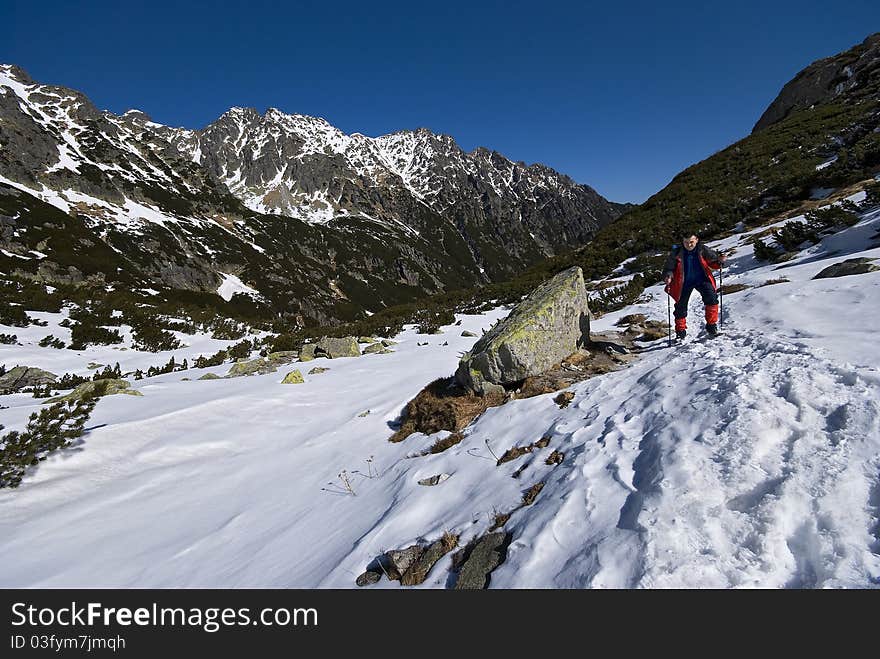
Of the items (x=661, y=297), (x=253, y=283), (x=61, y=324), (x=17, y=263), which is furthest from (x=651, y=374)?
(x=253, y=283)

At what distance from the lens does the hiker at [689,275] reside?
731 centimetres

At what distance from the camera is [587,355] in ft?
26.5

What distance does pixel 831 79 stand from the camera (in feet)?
125

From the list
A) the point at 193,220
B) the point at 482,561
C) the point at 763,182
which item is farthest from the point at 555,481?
the point at 193,220

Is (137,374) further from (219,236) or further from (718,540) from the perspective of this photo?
(219,236)

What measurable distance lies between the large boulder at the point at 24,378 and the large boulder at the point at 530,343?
12641mm

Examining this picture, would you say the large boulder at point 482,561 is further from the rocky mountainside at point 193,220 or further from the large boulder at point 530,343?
the rocky mountainside at point 193,220

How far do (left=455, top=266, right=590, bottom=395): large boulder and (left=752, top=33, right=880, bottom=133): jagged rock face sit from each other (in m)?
41.3

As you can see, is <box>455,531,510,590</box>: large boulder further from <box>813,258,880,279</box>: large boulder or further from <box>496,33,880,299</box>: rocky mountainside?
<box>496,33,880,299</box>: rocky mountainside

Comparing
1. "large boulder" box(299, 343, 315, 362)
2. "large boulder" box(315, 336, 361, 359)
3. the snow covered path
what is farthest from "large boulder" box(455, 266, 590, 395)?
"large boulder" box(299, 343, 315, 362)

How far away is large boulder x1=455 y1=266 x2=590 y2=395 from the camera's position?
24.5 ft

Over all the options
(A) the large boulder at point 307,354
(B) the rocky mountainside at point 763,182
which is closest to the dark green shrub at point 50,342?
(A) the large boulder at point 307,354
